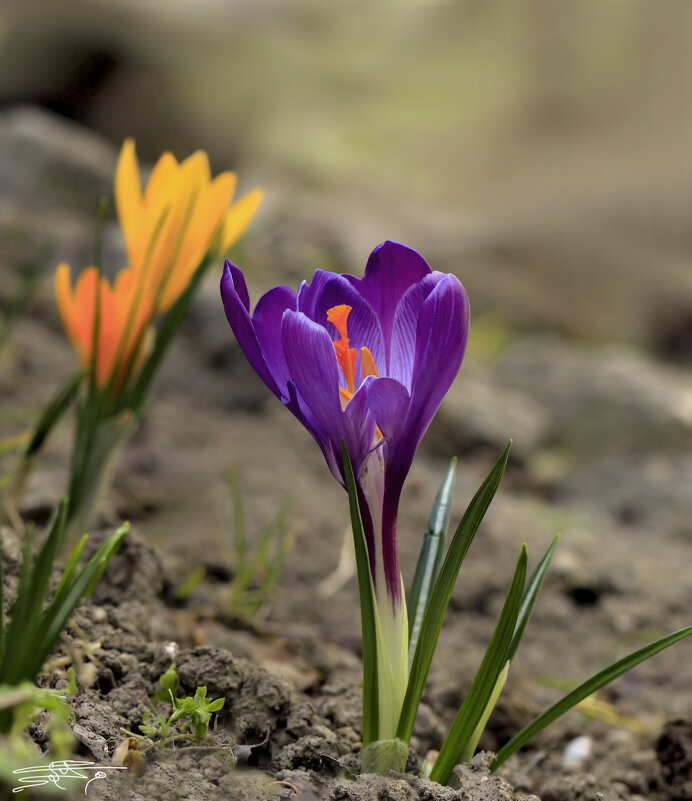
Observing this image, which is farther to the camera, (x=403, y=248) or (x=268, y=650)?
(x=268, y=650)

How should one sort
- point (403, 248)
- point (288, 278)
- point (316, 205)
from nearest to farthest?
1. point (403, 248)
2. point (288, 278)
3. point (316, 205)

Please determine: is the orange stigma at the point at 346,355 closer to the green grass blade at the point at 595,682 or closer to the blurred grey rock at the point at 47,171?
the green grass blade at the point at 595,682

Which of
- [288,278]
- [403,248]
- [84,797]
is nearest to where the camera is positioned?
[84,797]

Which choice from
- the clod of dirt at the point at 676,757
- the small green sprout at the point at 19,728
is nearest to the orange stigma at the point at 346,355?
the small green sprout at the point at 19,728

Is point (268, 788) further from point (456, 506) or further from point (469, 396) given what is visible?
point (469, 396)

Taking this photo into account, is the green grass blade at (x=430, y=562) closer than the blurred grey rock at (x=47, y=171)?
Yes

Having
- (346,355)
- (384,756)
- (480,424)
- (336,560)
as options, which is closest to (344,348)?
(346,355)

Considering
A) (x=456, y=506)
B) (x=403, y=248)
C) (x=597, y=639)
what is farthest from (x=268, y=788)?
(x=456, y=506)
